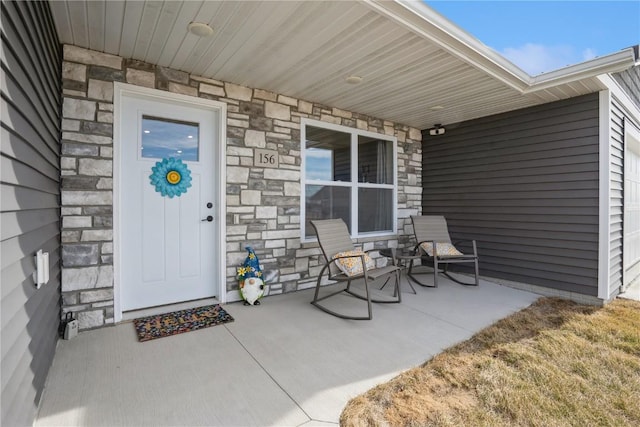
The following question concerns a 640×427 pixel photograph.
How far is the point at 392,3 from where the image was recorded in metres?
2.08

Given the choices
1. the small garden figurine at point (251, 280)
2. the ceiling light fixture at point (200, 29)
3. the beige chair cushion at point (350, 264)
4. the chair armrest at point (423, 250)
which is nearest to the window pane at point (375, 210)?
the chair armrest at point (423, 250)

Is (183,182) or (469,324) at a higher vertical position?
(183,182)

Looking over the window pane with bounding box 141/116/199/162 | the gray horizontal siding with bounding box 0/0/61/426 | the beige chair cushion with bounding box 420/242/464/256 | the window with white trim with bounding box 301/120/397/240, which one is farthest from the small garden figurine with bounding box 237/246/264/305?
the beige chair cushion with bounding box 420/242/464/256

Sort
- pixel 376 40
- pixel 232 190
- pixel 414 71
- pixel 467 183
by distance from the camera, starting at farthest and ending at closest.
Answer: pixel 467 183 < pixel 232 190 < pixel 414 71 < pixel 376 40

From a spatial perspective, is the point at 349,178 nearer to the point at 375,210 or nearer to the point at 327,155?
the point at 327,155

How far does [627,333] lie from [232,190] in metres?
3.87

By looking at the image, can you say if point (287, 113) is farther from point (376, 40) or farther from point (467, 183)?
point (467, 183)

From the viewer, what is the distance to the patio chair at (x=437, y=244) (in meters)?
4.27

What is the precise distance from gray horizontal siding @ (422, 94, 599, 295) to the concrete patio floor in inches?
51.4

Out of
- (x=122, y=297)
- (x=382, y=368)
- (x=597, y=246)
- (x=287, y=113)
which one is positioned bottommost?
(x=382, y=368)

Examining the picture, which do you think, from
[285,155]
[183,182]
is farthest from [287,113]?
[183,182]

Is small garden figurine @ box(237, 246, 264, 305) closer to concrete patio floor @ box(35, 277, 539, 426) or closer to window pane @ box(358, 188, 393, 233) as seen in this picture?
concrete patio floor @ box(35, 277, 539, 426)

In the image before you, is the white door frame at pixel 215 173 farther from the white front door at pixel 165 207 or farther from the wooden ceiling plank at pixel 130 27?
the wooden ceiling plank at pixel 130 27

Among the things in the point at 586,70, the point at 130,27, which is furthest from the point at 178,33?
the point at 586,70
